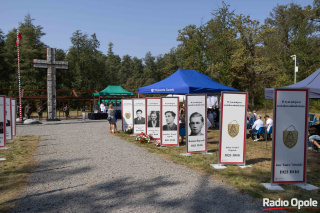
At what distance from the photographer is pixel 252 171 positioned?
6.03 m

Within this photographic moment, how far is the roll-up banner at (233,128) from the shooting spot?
630 centimetres

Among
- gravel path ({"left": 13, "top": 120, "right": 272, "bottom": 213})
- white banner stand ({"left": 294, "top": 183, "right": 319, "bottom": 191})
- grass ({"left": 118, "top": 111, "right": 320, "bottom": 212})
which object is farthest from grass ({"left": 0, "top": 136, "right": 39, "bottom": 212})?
white banner stand ({"left": 294, "top": 183, "right": 319, "bottom": 191})

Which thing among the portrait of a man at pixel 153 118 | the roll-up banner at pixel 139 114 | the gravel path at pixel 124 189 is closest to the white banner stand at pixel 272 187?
the gravel path at pixel 124 189

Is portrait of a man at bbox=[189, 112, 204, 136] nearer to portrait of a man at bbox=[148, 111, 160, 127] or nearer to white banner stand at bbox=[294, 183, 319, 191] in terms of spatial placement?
white banner stand at bbox=[294, 183, 319, 191]

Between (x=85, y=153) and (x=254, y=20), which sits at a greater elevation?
(x=254, y=20)

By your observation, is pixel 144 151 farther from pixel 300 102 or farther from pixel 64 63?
pixel 64 63

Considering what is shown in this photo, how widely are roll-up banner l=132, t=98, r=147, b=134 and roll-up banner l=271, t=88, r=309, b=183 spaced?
8013 mm

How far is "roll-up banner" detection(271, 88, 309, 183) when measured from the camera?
4941 mm

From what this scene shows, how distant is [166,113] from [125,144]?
7.22ft

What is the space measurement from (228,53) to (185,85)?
18.5 meters

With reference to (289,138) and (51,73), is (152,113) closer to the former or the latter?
(289,138)

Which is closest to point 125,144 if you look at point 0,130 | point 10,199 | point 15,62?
point 0,130

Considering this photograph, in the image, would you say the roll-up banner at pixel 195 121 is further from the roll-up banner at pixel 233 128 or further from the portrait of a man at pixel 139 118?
the portrait of a man at pixel 139 118

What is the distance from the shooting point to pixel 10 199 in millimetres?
4254
